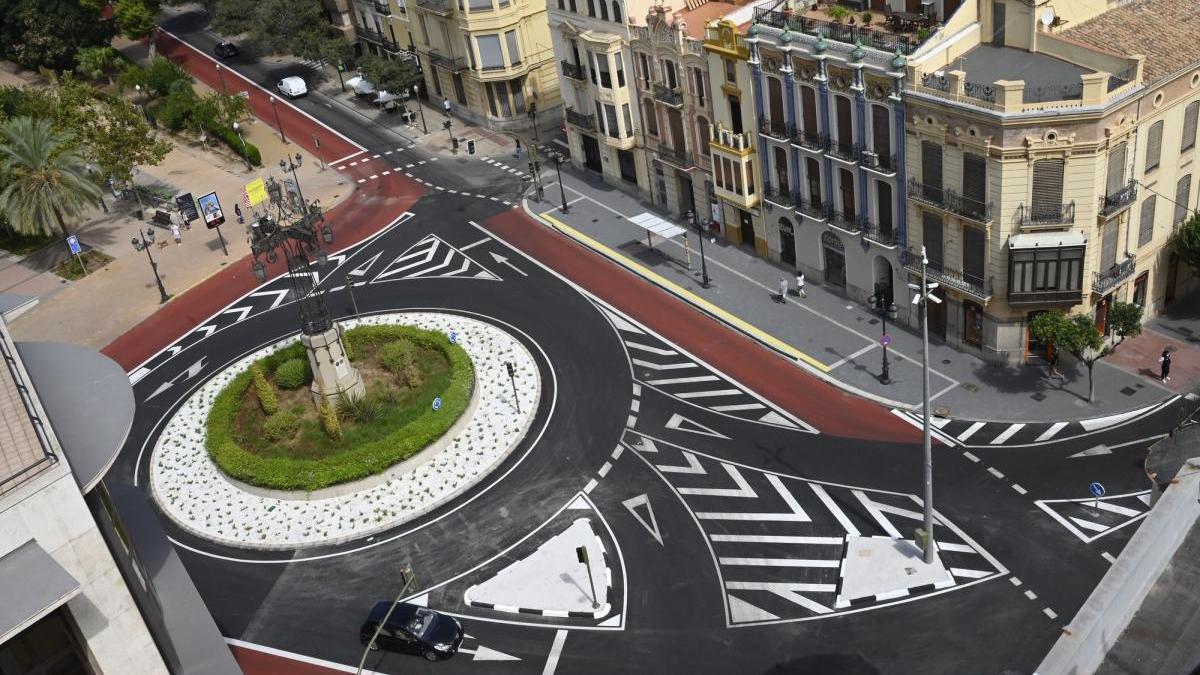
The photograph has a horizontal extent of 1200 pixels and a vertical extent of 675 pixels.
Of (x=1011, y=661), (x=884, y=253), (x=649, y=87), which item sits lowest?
(x=1011, y=661)

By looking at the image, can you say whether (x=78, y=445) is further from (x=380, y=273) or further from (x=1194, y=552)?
(x=380, y=273)

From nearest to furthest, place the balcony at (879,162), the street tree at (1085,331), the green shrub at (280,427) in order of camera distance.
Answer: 1. the street tree at (1085,331)
2. the balcony at (879,162)
3. the green shrub at (280,427)

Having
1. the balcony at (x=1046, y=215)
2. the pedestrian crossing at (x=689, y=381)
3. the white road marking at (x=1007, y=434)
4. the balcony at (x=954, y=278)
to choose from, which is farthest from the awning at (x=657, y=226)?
the white road marking at (x=1007, y=434)

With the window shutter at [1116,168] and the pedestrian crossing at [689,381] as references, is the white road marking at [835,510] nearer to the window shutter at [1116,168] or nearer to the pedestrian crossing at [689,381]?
the pedestrian crossing at [689,381]

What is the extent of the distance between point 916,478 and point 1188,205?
21.7 meters

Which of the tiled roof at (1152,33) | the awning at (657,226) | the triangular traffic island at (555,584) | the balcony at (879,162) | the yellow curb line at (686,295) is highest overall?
the tiled roof at (1152,33)

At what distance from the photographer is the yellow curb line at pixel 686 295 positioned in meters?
62.2

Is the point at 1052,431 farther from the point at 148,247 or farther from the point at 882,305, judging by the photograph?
the point at 148,247

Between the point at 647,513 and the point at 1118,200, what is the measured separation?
1052 inches

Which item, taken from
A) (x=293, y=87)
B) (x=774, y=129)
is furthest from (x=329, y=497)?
(x=293, y=87)

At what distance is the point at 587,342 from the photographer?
6600 cm

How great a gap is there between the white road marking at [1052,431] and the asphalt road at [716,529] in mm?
267

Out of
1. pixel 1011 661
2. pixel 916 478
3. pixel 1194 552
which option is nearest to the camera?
pixel 1194 552

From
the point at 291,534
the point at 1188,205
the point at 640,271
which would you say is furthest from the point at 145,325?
the point at 1188,205
